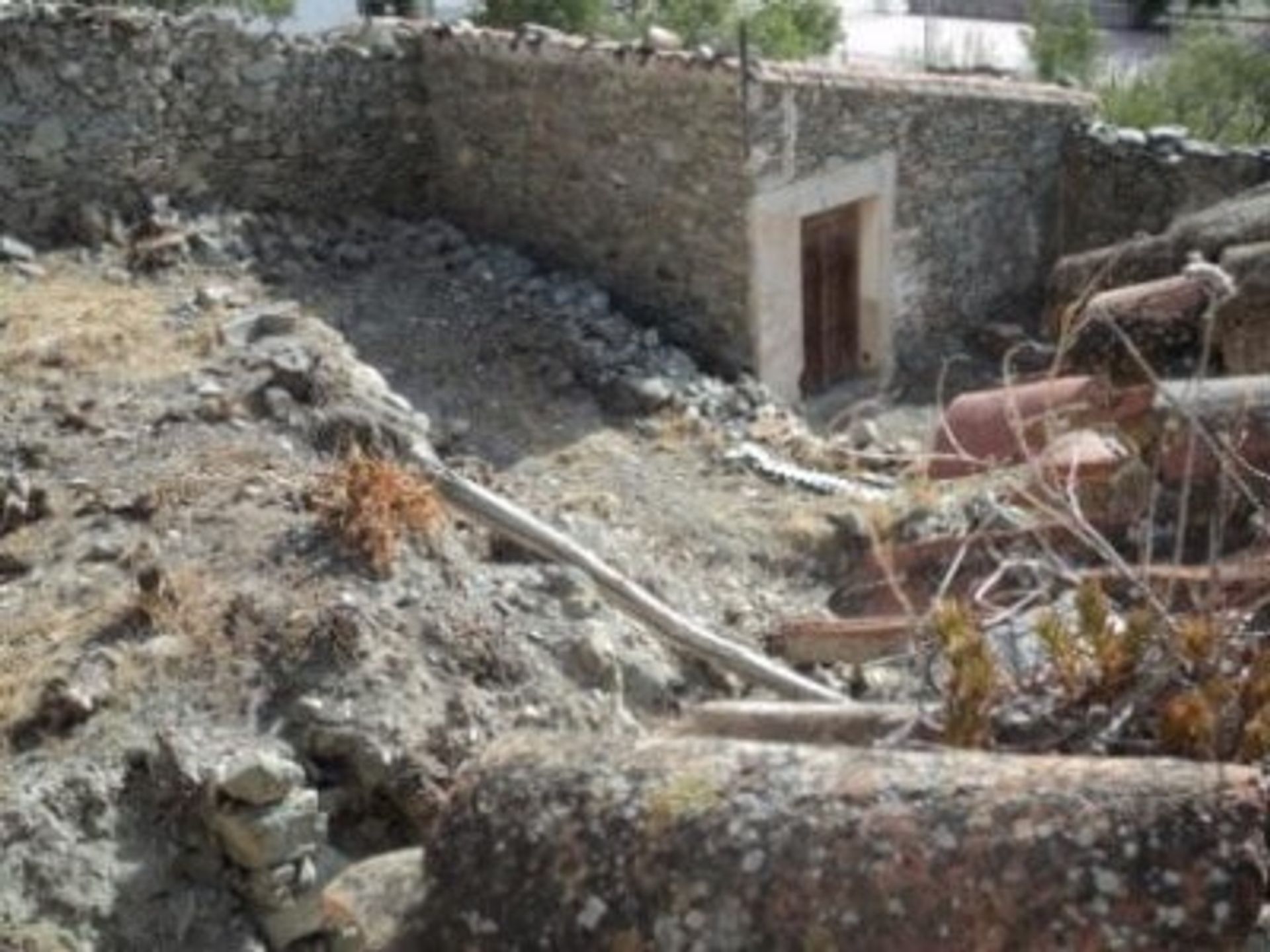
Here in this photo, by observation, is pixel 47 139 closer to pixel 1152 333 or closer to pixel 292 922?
pixel 292 922

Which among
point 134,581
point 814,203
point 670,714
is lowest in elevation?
point 670,714

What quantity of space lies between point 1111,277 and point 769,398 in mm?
4420

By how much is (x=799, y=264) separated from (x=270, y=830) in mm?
6583

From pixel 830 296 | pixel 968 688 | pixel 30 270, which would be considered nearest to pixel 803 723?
pixel 968 688

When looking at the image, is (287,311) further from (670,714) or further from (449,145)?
(670,714)

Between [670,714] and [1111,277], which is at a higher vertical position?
[1111,277]

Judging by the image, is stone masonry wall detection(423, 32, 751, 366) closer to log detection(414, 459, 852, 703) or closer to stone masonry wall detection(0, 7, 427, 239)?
stone masonry wall detection(0, 7, 427, 239)

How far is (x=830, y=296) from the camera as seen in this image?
12484 mm

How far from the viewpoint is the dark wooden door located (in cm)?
1221

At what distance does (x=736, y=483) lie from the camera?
1054 centimetres

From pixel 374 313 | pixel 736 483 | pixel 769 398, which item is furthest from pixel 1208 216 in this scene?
pixel 374 313

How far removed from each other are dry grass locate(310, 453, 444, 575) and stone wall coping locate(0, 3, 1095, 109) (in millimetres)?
4261

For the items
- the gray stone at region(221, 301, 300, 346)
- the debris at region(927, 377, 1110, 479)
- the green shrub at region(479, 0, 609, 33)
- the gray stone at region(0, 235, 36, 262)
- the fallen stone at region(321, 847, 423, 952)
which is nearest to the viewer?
the fallen stone at region(321, 847, 423, 952)

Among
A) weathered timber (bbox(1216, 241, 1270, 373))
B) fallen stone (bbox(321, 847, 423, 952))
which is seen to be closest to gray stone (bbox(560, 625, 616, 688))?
weathered timber (bbox(1216, 241, 1270, 373))
